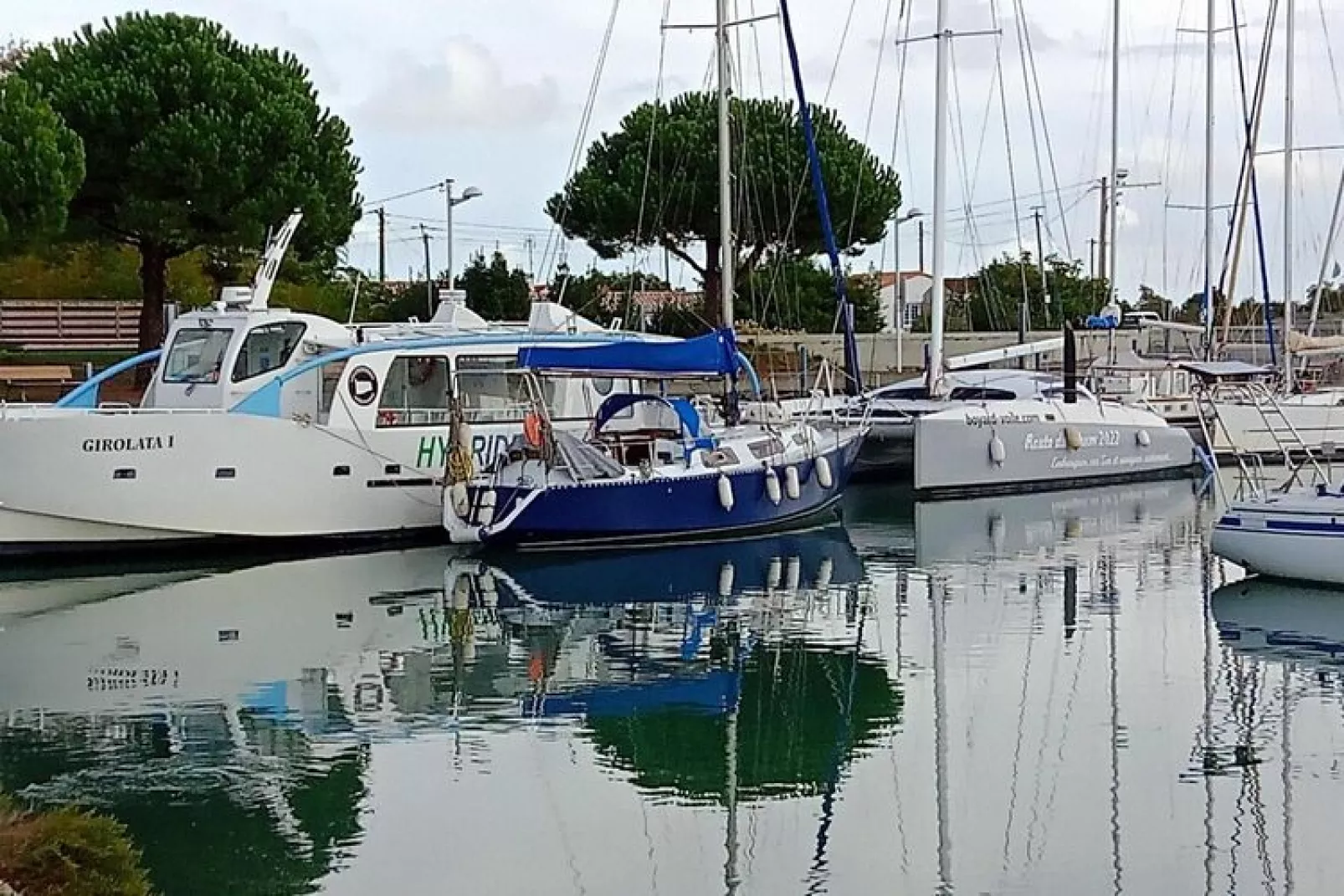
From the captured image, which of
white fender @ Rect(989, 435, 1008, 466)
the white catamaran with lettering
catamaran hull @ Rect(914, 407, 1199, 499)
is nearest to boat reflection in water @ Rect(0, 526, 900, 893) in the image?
the white catamaran with lettering

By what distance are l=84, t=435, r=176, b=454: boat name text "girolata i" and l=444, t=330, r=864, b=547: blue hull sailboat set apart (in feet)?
11.0

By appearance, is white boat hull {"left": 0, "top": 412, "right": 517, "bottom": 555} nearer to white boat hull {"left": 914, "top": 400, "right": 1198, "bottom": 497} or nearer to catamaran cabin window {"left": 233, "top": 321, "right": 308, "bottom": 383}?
catamaran cabin window {"left": 233, "top": 321, "right": 308, "bottom": 383}

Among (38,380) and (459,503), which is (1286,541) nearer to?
(459,503)

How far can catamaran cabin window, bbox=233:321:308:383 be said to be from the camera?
79.7ft

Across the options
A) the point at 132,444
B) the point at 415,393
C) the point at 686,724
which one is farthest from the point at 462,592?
the point at 686,724

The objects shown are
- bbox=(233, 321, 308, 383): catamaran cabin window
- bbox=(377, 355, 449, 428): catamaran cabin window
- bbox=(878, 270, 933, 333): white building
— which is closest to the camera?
bbox=(233, 321, 308, 383): catamaran cabin window

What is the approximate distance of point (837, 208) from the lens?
51875 mm

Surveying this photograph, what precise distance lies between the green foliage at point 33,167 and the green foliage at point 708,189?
14.2 m

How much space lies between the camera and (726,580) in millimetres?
22328

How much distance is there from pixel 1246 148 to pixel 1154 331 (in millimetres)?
13252

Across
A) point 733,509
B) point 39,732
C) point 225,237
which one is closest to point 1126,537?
point 733,509

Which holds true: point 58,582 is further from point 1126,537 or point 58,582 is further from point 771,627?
point 1126,537

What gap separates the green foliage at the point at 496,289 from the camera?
160 ft

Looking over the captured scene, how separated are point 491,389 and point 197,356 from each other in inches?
148
